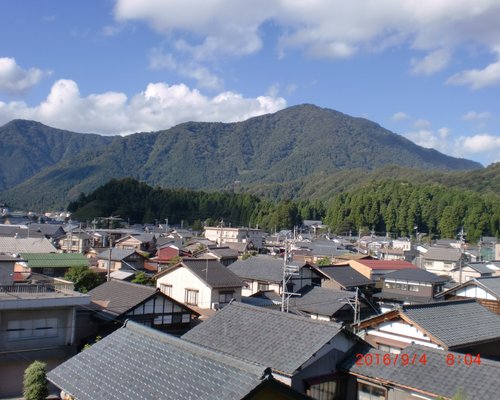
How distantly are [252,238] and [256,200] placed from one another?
1770 inches

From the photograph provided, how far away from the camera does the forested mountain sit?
88438 mm

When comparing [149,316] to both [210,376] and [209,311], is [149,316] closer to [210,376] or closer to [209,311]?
[209,311]

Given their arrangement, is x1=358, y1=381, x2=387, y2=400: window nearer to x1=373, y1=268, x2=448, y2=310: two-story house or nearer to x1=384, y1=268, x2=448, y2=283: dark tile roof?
x1=373, y1=268, x2=448, y2=310: two-story house

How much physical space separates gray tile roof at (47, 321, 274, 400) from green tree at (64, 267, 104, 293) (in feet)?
61.7

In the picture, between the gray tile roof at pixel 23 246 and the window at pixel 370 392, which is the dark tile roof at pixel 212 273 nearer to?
the gray tile roof at pixel 23 246

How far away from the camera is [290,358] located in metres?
10.0

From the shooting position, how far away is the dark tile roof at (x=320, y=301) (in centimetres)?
2402

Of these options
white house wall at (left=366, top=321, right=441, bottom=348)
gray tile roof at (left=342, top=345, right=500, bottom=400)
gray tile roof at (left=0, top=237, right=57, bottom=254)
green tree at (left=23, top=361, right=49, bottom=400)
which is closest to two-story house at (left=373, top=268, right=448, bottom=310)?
white house wall at (left=366, top=321, right=441, bottom=348)

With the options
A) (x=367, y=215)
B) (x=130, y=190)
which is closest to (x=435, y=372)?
(x=367, y=215)

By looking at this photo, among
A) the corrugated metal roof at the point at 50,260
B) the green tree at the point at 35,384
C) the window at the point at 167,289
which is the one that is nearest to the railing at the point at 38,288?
the green tree at the point at 35,384

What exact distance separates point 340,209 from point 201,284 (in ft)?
261
